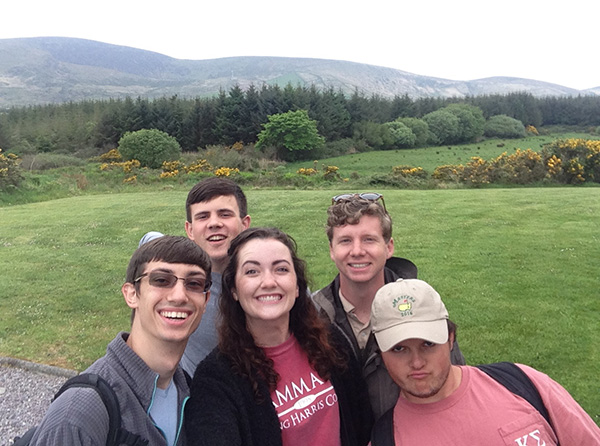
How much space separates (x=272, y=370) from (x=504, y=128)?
7205cm

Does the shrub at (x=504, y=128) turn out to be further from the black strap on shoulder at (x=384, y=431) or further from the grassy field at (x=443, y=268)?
the black strap on shoulder at (x=384, y=431)

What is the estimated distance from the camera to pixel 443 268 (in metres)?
8.82

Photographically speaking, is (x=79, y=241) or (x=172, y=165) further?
(x=172, y=165)

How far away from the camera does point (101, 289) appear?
28.2 ft

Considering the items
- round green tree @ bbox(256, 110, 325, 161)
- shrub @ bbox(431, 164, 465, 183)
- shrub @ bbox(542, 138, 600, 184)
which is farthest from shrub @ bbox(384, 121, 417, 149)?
shrub @ bbox(542, 138, 600, 184)

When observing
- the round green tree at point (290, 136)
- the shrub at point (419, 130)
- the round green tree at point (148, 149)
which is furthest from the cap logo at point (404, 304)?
the shrub at point (419, 130)

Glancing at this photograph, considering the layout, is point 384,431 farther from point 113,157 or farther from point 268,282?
point 113,157

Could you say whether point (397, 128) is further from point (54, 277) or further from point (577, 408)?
point (577, 408)

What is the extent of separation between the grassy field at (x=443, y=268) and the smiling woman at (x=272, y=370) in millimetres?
3903

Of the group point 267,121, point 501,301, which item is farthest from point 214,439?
point 267,121

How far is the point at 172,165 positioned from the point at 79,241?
70.7ft

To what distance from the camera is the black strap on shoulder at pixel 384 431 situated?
1.99m

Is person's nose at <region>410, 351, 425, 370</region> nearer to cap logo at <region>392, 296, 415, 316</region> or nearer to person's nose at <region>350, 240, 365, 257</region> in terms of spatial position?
cap logo at <region>392, 296, 415, 316</region>

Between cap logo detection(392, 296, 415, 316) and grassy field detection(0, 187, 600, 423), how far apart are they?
390cm
